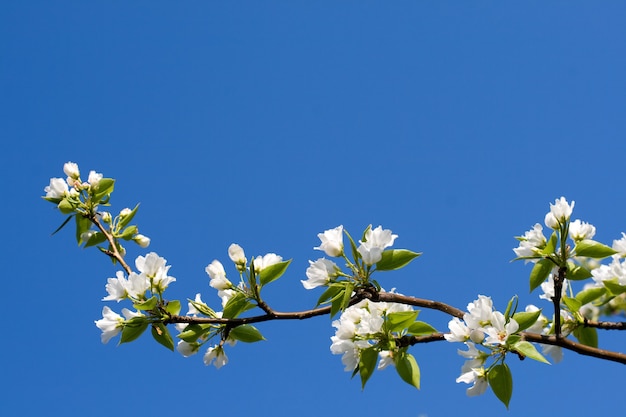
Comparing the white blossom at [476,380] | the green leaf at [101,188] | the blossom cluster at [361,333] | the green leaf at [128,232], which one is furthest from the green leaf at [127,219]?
the white blossom at [476,380]

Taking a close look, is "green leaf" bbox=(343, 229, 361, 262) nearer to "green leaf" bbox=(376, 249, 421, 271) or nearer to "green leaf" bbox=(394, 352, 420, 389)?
"green leaf" bbox=(376, 249, 421, 271)

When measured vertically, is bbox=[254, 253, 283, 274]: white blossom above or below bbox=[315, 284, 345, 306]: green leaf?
above

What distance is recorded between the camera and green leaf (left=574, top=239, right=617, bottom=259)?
2.05 metres

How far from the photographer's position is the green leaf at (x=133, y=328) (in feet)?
7.32

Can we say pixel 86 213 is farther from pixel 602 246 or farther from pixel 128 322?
pixel 602 246

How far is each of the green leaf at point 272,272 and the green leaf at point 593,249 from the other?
3.00 ft

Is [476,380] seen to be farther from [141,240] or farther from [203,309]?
[141,240]

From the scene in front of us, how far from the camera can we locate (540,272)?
2.09m

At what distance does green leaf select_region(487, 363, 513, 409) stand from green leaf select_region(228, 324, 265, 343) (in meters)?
0.79

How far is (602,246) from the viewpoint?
6.70ft

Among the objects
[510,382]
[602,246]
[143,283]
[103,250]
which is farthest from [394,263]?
[103,250]

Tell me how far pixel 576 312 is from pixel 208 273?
1.20 meters

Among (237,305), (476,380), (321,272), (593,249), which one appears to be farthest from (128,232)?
(593,249)

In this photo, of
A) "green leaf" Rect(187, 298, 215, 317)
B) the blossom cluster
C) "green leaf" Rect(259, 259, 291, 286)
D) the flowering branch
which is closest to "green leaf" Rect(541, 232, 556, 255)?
the flowering branch
